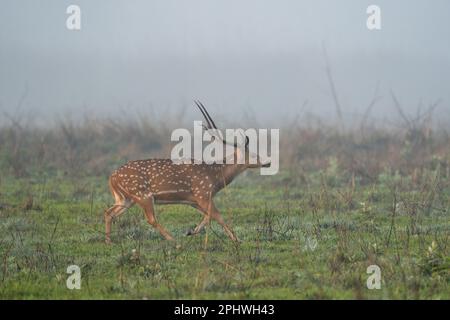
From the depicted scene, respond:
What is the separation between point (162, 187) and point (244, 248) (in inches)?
56.8

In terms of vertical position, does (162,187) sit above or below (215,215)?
above

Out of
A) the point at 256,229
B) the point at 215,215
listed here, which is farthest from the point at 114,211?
the point at 256,229

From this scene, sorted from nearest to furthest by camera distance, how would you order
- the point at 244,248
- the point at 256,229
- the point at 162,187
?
the point at 244,248
the point at 162,187
the point at 256,229

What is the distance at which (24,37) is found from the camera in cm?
6362

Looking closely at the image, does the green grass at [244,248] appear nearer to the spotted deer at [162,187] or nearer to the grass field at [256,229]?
the grass field at [256,229]

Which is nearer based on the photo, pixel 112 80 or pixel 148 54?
pixel 112 80

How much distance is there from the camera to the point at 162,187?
40.1 ft

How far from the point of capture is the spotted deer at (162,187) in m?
12.1

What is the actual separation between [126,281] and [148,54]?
57.4 metres

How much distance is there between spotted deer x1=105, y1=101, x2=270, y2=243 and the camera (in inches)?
478

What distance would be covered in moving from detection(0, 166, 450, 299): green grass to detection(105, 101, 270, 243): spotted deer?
30 cm

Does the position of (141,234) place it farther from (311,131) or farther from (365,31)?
(365,31)

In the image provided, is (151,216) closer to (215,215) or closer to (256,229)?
(215,215)
